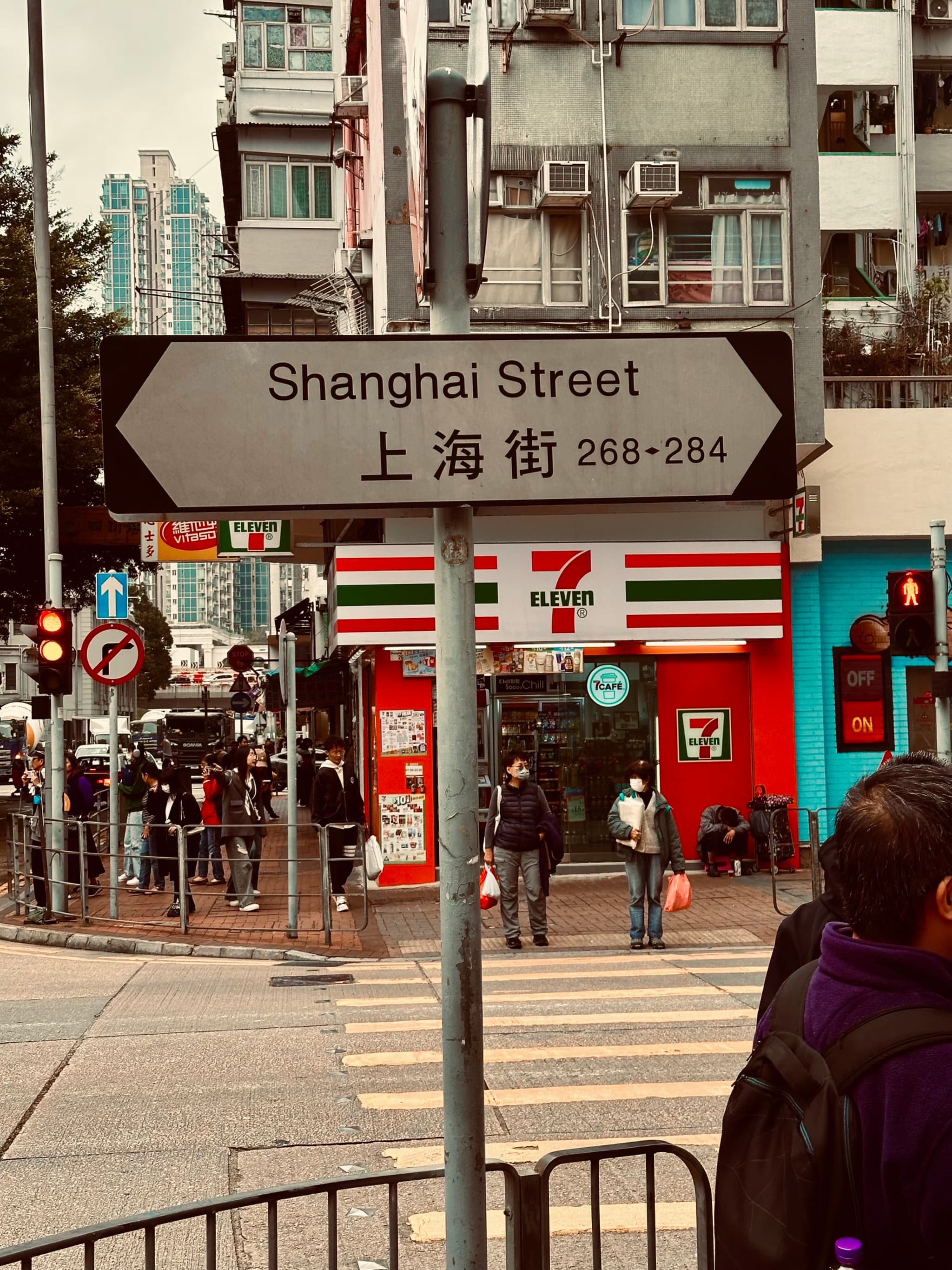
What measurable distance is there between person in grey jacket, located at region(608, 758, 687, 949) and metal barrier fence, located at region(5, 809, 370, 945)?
2694mm

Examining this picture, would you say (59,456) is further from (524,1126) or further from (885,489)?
(524,1126)

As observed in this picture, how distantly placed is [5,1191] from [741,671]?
610 inches

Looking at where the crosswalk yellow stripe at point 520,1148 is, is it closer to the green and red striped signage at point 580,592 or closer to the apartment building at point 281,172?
the green and red striped signage at point 580,592

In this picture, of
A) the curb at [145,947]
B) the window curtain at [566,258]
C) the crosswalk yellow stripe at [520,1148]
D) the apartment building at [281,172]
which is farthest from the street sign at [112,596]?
the apartment building at [281,172]

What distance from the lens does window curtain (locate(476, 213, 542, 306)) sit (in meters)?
19.9

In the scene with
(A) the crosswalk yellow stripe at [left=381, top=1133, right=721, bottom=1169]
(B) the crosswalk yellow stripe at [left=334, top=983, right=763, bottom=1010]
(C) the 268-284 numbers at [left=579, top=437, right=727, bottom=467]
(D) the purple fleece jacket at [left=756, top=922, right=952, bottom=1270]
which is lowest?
(B) the crosswalk yellow stripe at [left=334, top=983, right=763, bottom=1010]

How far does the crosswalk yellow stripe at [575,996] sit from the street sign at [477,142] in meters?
8.90

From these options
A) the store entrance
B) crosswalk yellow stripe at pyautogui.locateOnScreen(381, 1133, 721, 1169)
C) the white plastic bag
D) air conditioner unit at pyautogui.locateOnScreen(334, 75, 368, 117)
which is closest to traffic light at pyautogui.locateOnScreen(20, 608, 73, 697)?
the white plastic bag

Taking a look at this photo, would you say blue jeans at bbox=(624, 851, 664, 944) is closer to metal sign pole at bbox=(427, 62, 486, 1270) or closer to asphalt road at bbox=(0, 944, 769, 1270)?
asphalt road at bbox=(0, 944, 769, 1270)

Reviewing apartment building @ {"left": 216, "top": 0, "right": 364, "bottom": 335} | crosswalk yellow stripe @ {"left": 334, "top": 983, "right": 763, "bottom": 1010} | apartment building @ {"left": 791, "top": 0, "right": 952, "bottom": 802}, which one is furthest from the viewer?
apartment building @ {"left": 216, "top": 0, "right": 364, "bottom": 335}

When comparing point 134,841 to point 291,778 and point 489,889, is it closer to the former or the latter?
point 291,778

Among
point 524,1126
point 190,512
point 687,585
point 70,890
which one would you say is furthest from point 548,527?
point 190,512

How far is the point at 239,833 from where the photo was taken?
1723 centimetres

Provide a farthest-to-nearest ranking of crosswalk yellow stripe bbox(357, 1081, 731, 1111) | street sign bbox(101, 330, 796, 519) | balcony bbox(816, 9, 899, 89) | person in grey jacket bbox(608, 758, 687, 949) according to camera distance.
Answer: balcony bbox(816, 9, 899, 89) → person in grey jacket bbox(608, 758, 687, 949) → crosswalk yellow stripe bbox(357, 1081, 731, 1111) → street sign bbox(101, 330, 796, 519)
